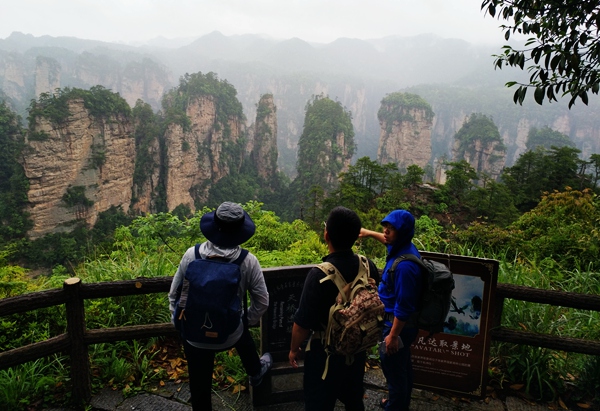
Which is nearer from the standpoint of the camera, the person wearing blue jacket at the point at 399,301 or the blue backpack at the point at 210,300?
the blue backpack at the point at 210,300

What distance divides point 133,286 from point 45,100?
32412 millimetres

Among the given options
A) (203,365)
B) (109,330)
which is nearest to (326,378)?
(203,365)

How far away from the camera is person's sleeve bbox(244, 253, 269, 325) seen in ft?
6.11

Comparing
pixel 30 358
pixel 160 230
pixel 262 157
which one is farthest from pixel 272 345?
pixel 262 157

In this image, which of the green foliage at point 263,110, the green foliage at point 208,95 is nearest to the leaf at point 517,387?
the green foliage at point 208,95

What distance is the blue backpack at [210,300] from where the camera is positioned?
169 cm

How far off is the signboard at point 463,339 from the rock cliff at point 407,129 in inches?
2784

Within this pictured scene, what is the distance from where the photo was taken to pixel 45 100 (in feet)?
91.9

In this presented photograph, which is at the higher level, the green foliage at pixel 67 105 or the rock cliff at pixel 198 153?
the green foliage at pixel 67 105

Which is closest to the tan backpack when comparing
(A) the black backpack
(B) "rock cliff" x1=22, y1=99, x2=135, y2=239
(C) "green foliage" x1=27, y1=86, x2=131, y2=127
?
(A) the black backpack

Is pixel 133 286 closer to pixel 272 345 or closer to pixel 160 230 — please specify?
pixel 272 345

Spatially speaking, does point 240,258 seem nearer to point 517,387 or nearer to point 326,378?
point 326,378

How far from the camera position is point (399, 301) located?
1.78 m

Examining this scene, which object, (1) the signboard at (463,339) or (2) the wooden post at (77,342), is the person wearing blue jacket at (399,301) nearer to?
(1) the signboard at (463,339)
